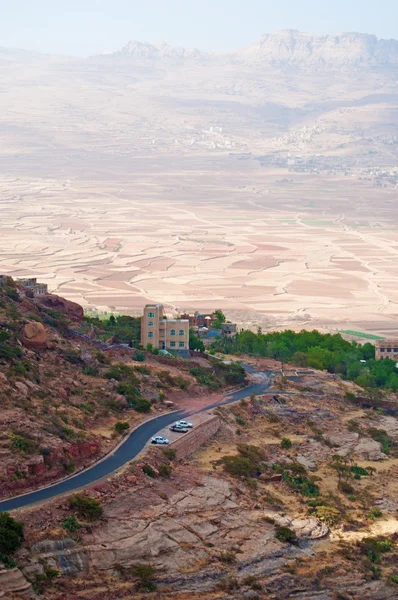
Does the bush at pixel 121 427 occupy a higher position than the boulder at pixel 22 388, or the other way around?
the boulder at pixel 22 388

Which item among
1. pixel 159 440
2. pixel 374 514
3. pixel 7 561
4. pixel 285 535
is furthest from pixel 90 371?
Result: pixel 7 561

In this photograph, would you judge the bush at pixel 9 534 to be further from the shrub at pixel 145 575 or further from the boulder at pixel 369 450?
the boulder at pixel 369 450

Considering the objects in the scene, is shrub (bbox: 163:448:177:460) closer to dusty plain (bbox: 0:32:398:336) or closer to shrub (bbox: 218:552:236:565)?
shrub (bbox: 218:552:236:565)

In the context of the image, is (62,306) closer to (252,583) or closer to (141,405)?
(141,405)

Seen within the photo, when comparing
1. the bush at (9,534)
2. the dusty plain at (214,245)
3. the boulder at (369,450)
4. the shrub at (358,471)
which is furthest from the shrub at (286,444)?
the dusty plain at (214,245)

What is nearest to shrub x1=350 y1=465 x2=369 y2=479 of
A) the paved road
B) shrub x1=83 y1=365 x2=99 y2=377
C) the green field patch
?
the paved road

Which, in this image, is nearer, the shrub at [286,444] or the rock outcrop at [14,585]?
the rock outcrop at [14,585]
